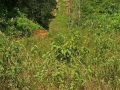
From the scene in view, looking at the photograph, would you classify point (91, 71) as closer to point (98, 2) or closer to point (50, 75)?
point (50, 75)

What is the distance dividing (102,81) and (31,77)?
2.93 ft

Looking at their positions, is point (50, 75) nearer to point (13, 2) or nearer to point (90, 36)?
point (90, 36)

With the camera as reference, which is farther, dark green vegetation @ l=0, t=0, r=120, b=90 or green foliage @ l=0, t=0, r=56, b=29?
green foliage @ l=0, t=0, r=56, b=29

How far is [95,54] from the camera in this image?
15.2 feet

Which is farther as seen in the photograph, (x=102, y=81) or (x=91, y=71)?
(x=91, y=71)

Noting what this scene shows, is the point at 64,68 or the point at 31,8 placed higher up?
the point at 64,68

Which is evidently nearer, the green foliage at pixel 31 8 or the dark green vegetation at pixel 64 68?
the dark green vegetation at pixel 64 68

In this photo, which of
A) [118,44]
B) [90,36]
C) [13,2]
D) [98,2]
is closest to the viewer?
[118,44]

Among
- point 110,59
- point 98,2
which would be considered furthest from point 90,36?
point 98,2

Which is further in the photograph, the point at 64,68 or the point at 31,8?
the point at 31,8

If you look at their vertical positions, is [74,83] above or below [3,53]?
below

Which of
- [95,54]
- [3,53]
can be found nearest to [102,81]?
[95,54]

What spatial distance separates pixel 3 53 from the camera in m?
4.02

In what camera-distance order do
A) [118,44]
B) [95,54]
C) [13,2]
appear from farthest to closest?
[13,2] < [118,44] < [95,54]
